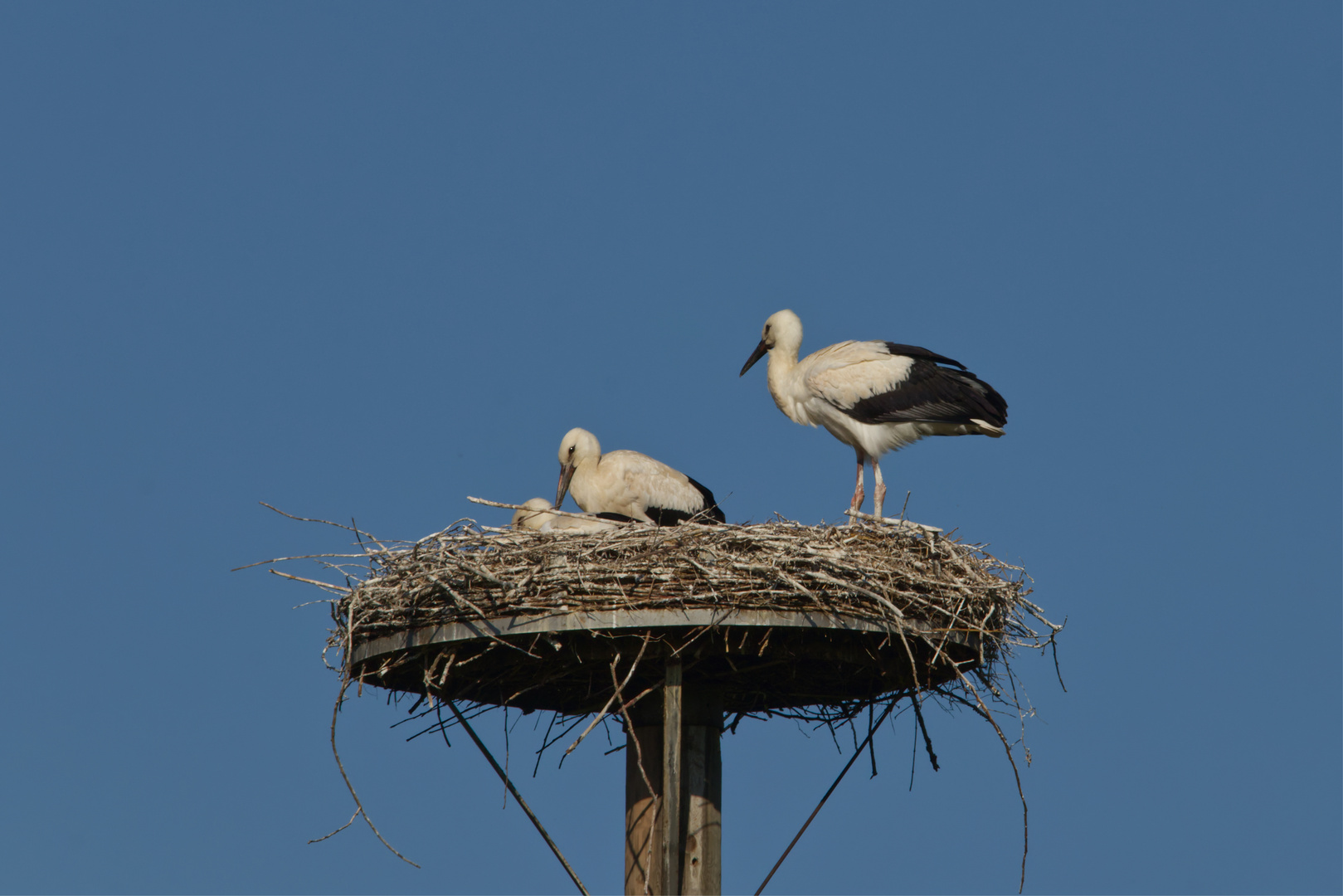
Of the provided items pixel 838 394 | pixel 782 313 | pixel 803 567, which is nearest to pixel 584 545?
pixel 803 567

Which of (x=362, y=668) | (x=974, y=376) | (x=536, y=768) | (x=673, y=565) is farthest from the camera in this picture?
(x=974, y=376)

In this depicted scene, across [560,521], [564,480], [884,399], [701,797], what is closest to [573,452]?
[564,480]

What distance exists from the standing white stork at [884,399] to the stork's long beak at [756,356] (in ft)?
2.49

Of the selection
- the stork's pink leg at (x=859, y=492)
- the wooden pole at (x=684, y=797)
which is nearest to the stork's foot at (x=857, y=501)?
the stork's pink leg at (x=859, y=492)

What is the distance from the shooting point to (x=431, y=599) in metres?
8.85

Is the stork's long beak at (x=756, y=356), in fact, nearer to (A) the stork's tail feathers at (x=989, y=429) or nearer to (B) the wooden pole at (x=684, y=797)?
(A) the stork's tail feathers at (x=989, y=429)

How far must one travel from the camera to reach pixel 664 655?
8.80 metres

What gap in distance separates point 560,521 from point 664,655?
267cm

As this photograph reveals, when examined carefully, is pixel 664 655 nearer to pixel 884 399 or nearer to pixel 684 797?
pixel 684 797

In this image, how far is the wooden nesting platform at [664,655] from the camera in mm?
→ 8547

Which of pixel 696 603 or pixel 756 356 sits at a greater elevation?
pixel 756 356

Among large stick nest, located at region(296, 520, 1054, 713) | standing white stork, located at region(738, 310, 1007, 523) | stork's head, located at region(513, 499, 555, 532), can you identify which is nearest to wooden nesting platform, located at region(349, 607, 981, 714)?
large stick nest, located at region(296, 520, 1054, 713)

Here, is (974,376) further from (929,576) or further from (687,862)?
(687,862)

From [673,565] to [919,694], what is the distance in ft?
6.06
